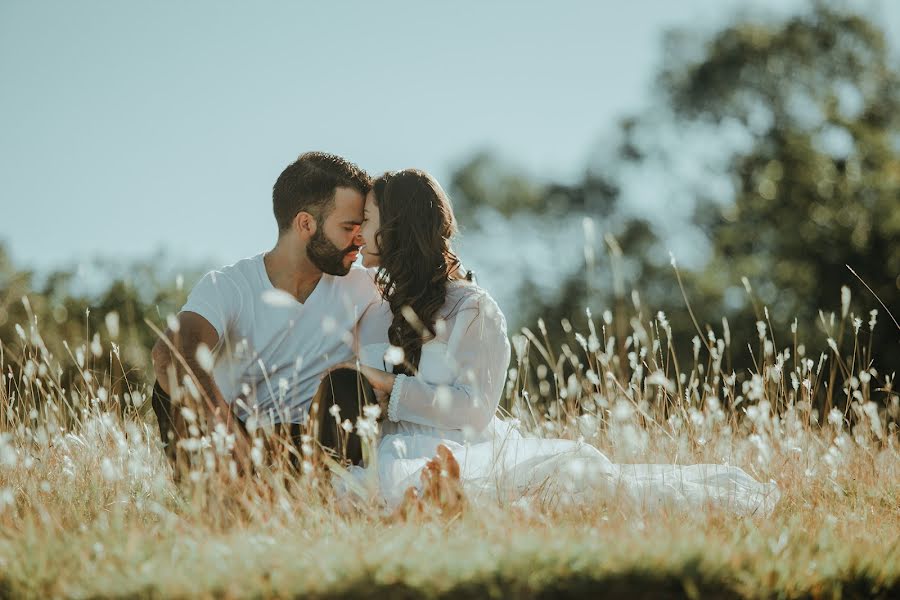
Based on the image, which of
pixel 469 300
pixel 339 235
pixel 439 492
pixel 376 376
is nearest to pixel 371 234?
pixel 339 235

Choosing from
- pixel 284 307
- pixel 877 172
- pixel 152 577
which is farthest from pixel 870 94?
pixel 152 577

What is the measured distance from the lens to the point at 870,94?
18.3m

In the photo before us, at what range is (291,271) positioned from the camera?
5344 millimetres

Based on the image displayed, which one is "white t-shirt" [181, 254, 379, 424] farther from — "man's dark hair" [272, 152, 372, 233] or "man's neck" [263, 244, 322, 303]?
"man's dark hair" [272, 152, 372, 233]

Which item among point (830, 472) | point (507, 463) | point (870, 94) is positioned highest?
point (870, 94)

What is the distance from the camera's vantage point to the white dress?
4.04 meters

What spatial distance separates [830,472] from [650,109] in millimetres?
16045

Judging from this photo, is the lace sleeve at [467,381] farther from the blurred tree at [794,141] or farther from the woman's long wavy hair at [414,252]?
the blurred tree at [794,141]

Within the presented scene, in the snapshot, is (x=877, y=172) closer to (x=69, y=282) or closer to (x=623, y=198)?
(x=623, y=198)

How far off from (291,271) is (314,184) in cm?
55

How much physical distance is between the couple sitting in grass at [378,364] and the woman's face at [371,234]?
1 cm

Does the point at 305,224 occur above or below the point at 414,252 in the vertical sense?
above

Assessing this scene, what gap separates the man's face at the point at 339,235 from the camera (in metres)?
5.29

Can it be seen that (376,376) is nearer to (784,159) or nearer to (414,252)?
(414,252)
